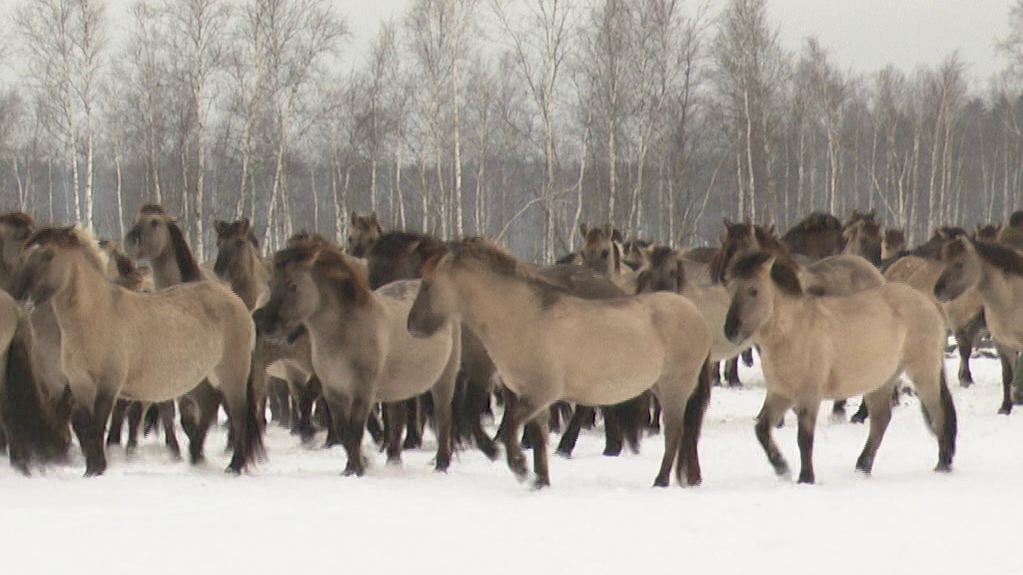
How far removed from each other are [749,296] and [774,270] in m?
0.42

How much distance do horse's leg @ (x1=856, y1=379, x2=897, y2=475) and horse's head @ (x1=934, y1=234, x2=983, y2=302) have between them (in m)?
3.93

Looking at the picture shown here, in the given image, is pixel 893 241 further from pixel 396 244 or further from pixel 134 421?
pixel 134 421

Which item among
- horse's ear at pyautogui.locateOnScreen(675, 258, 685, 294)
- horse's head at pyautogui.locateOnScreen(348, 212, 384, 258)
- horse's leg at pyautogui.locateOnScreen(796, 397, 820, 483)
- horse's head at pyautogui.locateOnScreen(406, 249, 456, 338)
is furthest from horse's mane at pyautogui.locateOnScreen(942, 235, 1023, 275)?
horse's head at pyautogui.locateOnScreen(406, 249, 456, 338)

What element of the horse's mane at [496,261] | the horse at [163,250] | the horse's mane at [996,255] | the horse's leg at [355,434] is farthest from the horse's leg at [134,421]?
the horse's mane at [996,255]

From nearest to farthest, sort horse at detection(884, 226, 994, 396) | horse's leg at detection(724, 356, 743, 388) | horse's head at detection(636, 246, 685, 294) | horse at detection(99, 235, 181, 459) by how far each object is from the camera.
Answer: horse at detection(99, 235, 181, 459)
horse's head at detection(636, 246, 685, 294)
horse at detection(884, 226, 994, 396)
horse's leg at detection(724, 356, 743, 388)

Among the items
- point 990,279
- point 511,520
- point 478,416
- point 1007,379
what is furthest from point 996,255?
point 511,520

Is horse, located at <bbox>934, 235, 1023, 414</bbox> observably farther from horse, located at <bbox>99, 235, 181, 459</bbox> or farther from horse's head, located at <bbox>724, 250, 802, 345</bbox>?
horse, located at <bbox>99, 235, 181, 459</bbox>

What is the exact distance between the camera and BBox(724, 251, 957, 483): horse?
28.6 ft

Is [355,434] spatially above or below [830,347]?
below

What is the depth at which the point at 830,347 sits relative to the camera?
8.96m

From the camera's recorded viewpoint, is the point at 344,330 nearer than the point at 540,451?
No

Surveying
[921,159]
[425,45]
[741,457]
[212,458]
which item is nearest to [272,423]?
[212,458]

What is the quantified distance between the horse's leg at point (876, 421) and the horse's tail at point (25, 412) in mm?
5727

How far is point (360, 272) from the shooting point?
9570 millimetres
